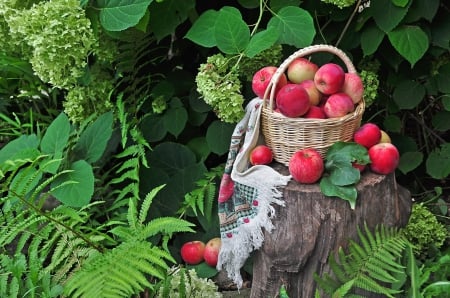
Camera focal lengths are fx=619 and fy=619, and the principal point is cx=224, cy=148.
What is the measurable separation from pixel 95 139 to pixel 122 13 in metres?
0.57

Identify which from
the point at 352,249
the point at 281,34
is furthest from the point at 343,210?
the point at 281,34

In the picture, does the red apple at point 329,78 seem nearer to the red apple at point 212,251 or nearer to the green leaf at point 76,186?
the red apple at point 212,251

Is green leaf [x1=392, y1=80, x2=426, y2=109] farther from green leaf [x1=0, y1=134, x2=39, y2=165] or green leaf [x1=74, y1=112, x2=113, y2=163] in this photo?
green leaf [x1=0, y1=134, x2=39, y2=165]

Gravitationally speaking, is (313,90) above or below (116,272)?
above

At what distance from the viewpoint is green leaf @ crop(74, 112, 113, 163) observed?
2.55m

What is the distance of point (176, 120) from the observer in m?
2.79

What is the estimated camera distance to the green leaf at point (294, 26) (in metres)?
2.30

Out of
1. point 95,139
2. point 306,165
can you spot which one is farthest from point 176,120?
point 306,165

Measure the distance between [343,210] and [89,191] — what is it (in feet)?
3.06

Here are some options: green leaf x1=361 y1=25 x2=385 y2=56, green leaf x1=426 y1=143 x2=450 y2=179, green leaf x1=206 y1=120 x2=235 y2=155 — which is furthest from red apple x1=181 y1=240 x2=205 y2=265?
green leaf x1=426 y1=143 x2=450 y2=179

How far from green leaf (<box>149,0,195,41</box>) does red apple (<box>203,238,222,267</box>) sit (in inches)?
34.6

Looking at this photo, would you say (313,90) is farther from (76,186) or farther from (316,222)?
(76,186)

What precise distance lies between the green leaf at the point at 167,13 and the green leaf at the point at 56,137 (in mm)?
520

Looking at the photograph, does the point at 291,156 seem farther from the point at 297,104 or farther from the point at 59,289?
the point at 59,289
